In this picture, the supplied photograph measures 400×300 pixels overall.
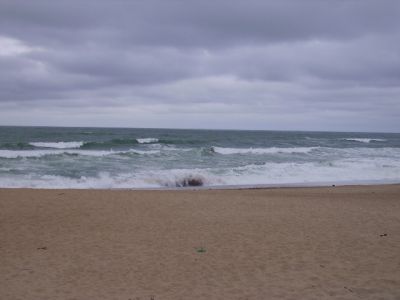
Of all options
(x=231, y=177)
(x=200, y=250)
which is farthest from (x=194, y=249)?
(x=231, y=177)

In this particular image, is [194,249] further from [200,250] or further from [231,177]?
[231,177]

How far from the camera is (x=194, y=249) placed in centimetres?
749

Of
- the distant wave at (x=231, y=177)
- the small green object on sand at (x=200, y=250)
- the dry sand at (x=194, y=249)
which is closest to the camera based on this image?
the dry sand at (x=194, y=249)

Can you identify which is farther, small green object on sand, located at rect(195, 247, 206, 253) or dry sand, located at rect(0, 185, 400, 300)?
small green object on sand, located at rect(195, 247, 206, 253)

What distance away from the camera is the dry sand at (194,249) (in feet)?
18.3

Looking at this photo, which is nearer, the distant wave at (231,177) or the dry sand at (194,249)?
the dry sand at (194,249)

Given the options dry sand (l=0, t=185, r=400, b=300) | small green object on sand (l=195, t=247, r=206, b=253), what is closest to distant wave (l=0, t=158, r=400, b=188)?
dry sand (l=0, t=185, r=400, b=300)

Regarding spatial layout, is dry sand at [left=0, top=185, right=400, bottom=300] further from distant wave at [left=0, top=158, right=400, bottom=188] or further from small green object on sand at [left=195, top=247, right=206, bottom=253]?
distant wave at [left=0, top=158, right=400, bottom=188]

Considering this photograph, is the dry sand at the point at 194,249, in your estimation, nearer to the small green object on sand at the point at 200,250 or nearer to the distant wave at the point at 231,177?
the small green object on sand at the point at 200,250

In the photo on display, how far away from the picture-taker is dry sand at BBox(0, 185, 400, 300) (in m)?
5.59

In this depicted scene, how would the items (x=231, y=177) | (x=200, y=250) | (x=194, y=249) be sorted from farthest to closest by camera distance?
(x=231, y=177) → (x=194, y=249) → (x=200, y=250)

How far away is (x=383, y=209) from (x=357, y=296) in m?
7.03

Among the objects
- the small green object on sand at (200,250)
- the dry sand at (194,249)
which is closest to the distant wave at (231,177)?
the dry sand at (194,249)

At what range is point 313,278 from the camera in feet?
19.6
